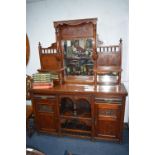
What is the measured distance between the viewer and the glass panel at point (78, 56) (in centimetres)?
257

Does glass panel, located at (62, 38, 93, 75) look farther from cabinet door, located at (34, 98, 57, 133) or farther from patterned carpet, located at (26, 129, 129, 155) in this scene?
patterned carpet, located at (26, 129, 129, 155)

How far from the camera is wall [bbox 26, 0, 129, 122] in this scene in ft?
8.10

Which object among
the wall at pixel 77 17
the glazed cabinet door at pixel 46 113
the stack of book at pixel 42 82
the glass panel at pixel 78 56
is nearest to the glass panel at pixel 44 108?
the glazed cabinet door at pixel 46 113

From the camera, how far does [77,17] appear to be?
2.61 metres

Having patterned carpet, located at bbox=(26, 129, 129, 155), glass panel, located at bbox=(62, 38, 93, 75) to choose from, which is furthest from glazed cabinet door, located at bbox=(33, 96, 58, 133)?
glass panel, located at bbox=(62, 38, 93, 75)

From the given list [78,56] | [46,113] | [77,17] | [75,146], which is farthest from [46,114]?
[77,17]

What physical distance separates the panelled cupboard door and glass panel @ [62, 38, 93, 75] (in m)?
0.68

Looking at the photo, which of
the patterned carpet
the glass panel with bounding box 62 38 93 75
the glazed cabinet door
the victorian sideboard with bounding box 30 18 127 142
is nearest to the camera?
the patterned carpet

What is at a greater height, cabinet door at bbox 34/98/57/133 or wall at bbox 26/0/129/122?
wall at bbox 26/0/129/122

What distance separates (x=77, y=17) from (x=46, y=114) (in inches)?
66.9

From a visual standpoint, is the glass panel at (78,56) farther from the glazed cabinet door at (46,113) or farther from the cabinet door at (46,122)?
the cabinet door at (46,122)

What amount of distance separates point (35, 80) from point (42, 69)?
1.18 ft

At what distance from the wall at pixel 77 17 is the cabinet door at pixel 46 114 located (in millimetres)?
810
